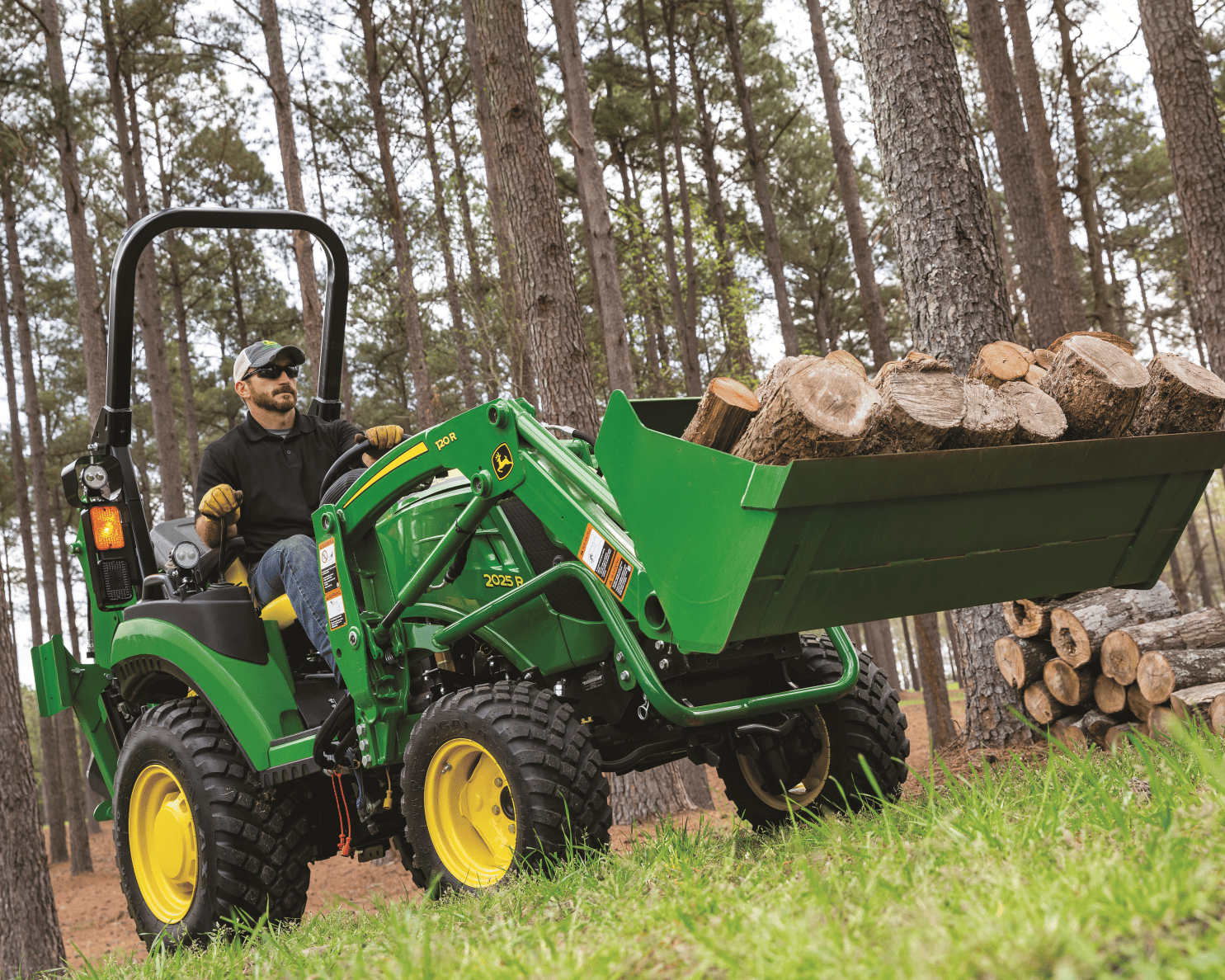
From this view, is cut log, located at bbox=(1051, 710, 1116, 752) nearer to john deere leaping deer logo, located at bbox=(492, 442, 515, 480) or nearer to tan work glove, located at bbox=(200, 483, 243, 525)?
john deere leaping deer logo, located at bbox=(492, 442, 515, 480)

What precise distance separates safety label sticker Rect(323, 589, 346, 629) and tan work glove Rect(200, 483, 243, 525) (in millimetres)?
621

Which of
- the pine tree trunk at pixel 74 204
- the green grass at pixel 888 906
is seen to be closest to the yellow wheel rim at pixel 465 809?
the green grass at pixel 888 906

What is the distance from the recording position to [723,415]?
285 cm

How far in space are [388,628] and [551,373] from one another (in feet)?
13.8

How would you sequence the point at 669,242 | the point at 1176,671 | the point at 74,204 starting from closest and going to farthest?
the point at 1176,671
the point at 74,204
the point at 669,242

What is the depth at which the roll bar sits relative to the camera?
4.45m

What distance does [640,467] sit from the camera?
2.98 meters

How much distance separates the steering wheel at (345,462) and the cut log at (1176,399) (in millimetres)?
2813

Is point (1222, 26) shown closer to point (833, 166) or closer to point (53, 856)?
point (833, 166)

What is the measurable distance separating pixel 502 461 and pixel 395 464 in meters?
0.57

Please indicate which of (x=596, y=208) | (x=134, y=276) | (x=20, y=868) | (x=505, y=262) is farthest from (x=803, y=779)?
(x=505, y=262)

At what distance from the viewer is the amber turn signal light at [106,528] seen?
4609 mm

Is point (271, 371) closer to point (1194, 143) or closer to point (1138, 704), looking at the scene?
point (1138, 704)

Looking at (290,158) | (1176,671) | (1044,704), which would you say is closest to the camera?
(1176,671)
